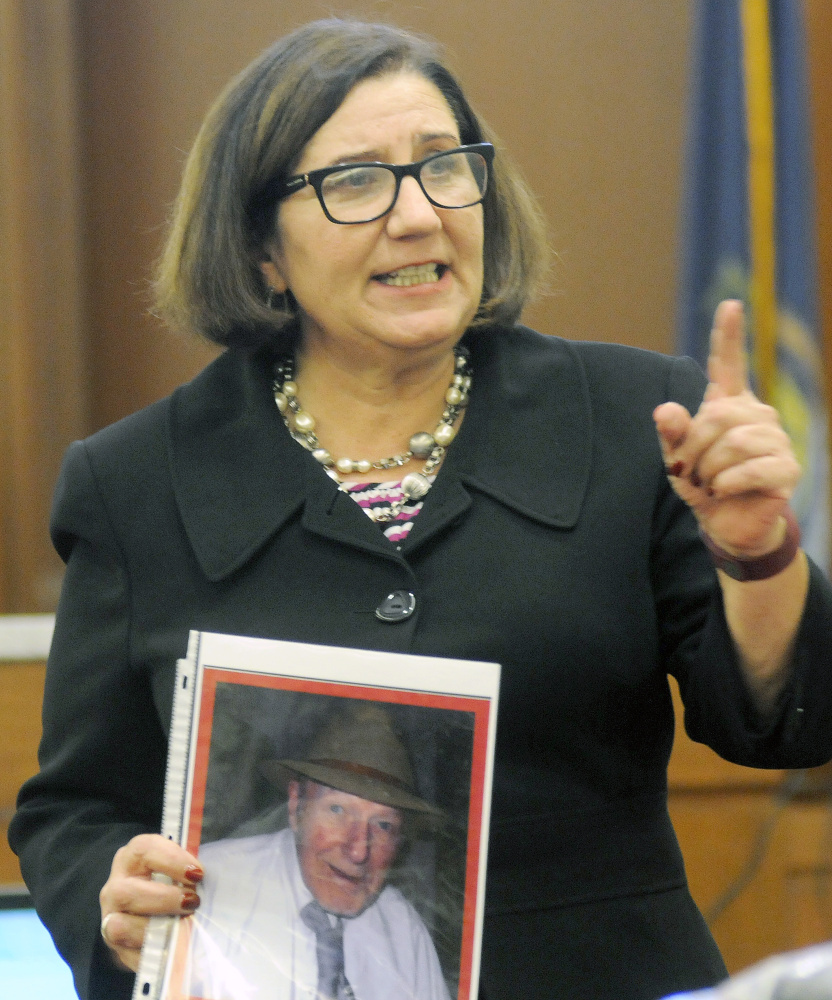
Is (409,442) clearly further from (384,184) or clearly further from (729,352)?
(729,352)

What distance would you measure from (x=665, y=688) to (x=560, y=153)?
2385 mm

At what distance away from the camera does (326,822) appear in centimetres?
107

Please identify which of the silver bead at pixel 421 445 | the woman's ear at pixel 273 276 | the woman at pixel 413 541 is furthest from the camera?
the woman's ear at pixel 273 276

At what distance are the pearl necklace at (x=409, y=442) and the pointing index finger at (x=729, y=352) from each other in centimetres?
43

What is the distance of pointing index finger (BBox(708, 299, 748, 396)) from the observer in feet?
3.34

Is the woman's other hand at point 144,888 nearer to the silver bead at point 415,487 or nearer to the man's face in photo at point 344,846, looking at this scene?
the man's face in photo at point 344,846

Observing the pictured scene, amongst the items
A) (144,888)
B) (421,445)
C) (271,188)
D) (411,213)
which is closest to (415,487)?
(421,445)

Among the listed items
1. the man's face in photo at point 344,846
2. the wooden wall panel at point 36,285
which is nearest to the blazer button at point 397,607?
the man's face in photo at point 344,846

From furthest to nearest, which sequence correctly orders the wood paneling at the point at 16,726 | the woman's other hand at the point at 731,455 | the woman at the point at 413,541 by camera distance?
the wood paneling at the point at 16,726, the woman at the point at 413,541, the woman's other hand at the point at 731,455

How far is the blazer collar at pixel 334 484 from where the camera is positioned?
1326 mm

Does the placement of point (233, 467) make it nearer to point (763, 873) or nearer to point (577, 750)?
point (577, 750)

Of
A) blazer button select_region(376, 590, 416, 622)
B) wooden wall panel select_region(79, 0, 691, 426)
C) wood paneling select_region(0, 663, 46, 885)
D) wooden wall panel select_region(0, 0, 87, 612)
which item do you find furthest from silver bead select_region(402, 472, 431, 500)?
wooden wall panel select_region(79, 0, 691, 426)

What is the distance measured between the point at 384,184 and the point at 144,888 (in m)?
0.78

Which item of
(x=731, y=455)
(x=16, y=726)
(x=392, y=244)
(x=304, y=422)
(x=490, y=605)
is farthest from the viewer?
(x=16, y=726)
